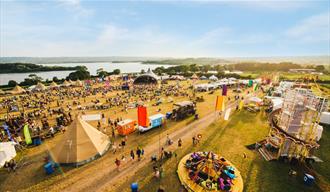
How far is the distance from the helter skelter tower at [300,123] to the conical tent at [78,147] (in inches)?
623

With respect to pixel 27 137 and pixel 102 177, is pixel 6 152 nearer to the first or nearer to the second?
pixel 27 137

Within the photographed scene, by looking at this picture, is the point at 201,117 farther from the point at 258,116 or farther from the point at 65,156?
the point at 65,156

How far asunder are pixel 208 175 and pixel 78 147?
10.8 metres

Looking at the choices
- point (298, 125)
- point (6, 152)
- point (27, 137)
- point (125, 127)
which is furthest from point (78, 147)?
point (298, 125)

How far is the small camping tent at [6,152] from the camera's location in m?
13.2

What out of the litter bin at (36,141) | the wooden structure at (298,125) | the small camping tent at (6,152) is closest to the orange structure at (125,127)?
the litter bin at (36,141)

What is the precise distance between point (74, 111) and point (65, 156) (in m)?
16.0

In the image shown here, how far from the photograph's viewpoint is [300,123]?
531 inches

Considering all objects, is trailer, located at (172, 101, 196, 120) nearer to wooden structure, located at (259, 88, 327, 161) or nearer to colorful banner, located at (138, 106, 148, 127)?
colorful banner, located at (138, 106, 148, 127)

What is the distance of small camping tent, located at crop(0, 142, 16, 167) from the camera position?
13152 millimetres

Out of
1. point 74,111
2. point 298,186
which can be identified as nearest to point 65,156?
point 74,111

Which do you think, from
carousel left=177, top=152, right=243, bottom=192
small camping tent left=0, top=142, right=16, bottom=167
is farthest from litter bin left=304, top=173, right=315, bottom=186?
small camping tent left=0, top=142, right=16, bottom=167

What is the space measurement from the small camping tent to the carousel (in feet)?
48.3

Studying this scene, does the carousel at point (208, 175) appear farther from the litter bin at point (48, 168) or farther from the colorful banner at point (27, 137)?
the colorful banner at point (27, 137)
